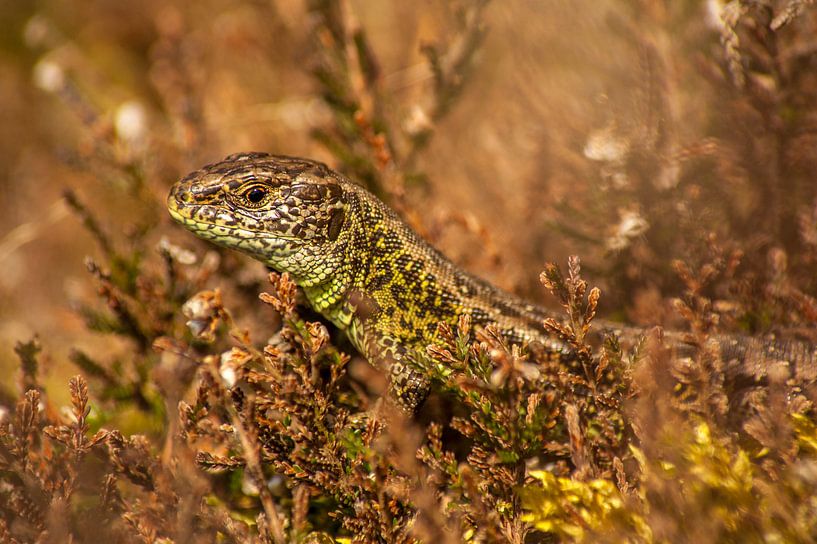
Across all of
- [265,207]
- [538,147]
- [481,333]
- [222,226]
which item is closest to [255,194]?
[265,207]

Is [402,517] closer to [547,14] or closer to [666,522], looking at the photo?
[666,522]

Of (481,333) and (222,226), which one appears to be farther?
(222,226)

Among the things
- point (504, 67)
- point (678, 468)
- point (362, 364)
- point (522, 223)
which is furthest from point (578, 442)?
point (504, 67)

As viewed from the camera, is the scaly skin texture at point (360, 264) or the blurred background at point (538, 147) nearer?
the scaly skin texture at point (360, 264)

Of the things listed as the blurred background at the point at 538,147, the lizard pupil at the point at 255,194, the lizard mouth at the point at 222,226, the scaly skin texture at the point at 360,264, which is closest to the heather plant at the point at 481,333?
Result: the blurred background at the point at 538,147

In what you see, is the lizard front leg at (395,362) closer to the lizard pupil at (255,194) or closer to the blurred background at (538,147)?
the lizard pupil at (255,194)

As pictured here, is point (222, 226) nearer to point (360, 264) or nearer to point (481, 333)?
point (360, 264)
